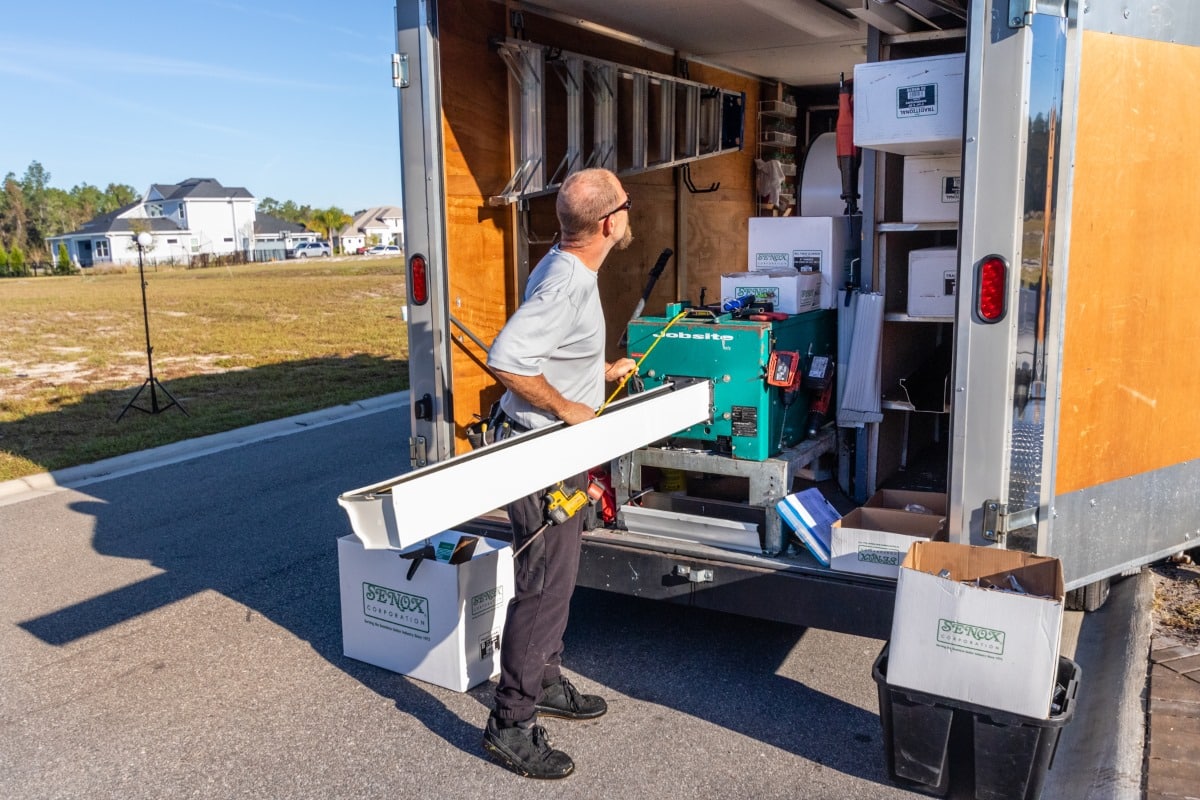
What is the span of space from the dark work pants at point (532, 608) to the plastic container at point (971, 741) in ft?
3.47

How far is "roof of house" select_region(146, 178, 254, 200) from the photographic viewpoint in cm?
8525

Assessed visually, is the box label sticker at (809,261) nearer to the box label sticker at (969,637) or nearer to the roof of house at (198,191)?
the box label sticker at (969,637)

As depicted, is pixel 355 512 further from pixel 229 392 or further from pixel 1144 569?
pixel 229 392

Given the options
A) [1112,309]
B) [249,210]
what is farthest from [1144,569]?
[249,210]

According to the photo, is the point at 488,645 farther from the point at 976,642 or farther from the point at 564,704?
the point at 976,642

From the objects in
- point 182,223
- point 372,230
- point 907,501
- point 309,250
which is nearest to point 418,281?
point 907,501

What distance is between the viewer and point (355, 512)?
294 cm

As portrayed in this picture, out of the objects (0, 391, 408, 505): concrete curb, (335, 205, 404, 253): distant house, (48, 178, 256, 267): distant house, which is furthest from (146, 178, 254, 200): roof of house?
(0, 391, 408, 505): concrete curb

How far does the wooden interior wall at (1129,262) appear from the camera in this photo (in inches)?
133

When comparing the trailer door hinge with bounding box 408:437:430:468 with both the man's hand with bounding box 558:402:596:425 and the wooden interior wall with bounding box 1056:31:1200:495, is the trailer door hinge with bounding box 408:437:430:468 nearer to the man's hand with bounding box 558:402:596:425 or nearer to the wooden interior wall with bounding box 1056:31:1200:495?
the man's hand with bounding box 558:402:596:425

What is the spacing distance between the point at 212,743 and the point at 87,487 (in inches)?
184

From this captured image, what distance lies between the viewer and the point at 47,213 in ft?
312

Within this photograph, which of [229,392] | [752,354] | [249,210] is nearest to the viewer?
[752,354]

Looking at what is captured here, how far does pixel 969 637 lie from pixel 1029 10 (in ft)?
6.16
